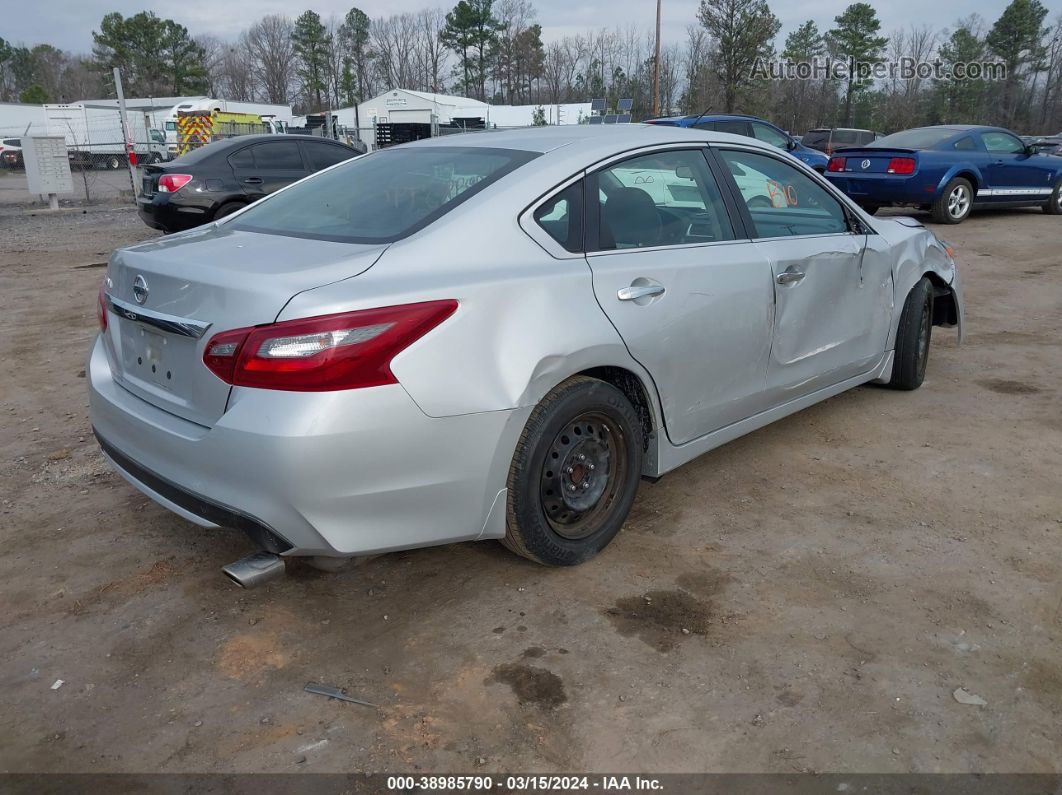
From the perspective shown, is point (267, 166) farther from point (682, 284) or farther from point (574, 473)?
point (574, 473)

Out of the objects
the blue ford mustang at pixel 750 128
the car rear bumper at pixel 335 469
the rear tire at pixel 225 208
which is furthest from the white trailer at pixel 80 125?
the car rear bumper at pixel 335 469

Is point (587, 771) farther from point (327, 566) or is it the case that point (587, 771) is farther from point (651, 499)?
point (651, 499)

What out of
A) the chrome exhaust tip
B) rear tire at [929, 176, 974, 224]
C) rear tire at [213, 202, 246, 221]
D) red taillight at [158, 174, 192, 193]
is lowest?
the chrome exhaust tip

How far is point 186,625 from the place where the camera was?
286cm

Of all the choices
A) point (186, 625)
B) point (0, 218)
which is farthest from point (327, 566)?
point (0, 218)

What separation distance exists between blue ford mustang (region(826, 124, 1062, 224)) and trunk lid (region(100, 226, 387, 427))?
1100 centimetres

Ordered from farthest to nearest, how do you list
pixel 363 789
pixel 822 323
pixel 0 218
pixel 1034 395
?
pixel 0 218 → pixel 1034 395 → pixel 822 323 → pixel 363 789

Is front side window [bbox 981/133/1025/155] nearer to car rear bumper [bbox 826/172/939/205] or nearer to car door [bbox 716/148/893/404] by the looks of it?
car rear bumper [bbox 826/172/939/205]

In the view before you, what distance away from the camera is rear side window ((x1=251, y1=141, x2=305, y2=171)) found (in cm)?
1098

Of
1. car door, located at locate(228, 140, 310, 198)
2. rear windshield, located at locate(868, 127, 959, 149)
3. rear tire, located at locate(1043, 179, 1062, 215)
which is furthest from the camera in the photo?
rear tire, located at locate(1043, 179, 1062, 215)

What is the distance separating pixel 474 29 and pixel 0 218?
72248mm

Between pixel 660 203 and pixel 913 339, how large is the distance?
7.45 feet

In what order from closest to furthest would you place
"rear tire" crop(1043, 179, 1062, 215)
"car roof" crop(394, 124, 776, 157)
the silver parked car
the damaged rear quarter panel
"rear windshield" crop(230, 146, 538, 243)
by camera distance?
the silver parked car
"rear windshield" crop(230, 146, 538, 243)
"car roof" crop(394, 124, 776, 157)
the damaged rear quarter panel
"rear tire" crop(1043, 179, 1062, 215)

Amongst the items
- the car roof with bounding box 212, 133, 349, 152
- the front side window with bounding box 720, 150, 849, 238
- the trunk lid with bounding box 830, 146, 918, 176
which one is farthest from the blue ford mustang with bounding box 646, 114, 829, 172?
the front side window with bounding box 720, 150, 849, 238
